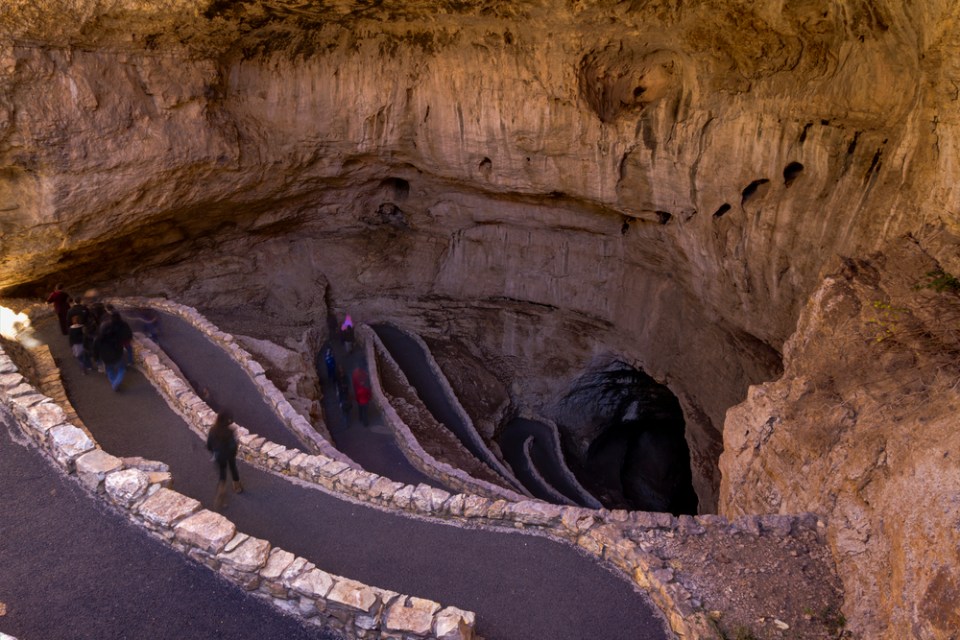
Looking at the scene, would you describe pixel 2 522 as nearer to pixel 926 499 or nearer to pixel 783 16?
pixel 926 499

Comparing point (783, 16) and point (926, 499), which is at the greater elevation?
point (783, 16)

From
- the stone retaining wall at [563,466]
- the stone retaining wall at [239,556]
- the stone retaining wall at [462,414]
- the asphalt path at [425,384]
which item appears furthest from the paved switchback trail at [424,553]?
the stone retaining wall at [563,466]

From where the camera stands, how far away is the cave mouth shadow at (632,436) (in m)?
15.8

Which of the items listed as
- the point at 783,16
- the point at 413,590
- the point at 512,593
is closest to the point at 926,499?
the point at 512,593

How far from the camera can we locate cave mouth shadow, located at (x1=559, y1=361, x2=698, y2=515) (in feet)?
51.8

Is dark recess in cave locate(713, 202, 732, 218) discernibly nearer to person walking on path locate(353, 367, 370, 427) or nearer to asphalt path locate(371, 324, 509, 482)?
asphalt path locate(371, 324, 509, 482)

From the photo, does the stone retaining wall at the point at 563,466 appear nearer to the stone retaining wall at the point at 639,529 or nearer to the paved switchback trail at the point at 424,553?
the stone retaining wall at the point at 639,529

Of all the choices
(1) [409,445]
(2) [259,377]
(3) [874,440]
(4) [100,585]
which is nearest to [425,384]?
(1) [409,445]

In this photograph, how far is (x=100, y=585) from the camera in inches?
205

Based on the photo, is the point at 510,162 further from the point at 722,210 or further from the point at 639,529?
the point at 639,529

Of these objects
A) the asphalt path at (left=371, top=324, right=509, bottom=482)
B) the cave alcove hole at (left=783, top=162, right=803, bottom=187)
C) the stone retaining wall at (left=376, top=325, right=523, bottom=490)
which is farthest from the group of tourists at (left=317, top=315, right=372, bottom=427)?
the cave alcove hole at (left=783, top=162, right=803, bottom=187)

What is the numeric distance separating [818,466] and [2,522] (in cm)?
781

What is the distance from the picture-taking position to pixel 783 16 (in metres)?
7.59

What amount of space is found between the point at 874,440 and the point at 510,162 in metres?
9.12
